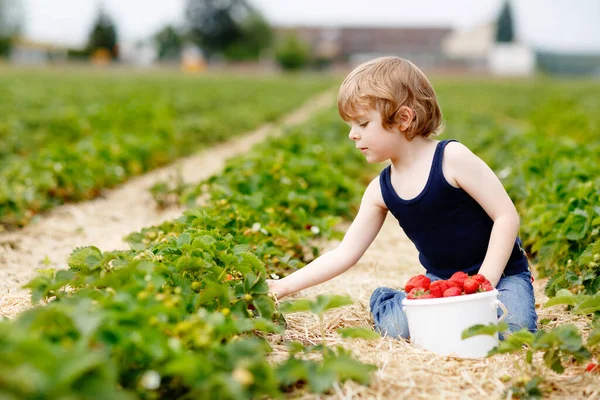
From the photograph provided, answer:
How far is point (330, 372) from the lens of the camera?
76.6 inches

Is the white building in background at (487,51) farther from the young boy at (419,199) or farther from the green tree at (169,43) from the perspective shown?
the young boy at (419,199)

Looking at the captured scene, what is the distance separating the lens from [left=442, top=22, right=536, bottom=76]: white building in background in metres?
85.9

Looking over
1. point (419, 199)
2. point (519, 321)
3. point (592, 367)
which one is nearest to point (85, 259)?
point (419, 199)

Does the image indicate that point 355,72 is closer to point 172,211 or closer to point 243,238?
point 243,238

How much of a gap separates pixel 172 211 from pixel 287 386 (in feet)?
12.1

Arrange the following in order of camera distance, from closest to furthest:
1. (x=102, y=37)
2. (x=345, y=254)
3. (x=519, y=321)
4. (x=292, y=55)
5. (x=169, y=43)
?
(x=519, y=321), (x=345, y=254), (x=292, y=55), (x=102, y=37), (x=169, y=43)

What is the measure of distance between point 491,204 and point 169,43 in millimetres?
94479

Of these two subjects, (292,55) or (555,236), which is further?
(292,55)

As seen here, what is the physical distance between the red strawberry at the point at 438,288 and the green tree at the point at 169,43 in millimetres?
91320

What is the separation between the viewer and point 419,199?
9.33ft

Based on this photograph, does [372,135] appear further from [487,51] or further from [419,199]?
[487,51]

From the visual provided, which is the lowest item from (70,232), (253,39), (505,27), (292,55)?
(292,55)

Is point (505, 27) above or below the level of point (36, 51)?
above

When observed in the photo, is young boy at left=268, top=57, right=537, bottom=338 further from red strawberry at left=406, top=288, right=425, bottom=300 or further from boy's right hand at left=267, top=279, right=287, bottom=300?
red strawberry at left=406, top=288, right=425, bottom=300
